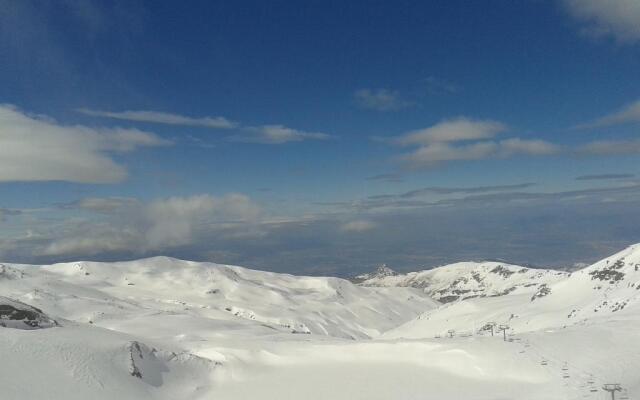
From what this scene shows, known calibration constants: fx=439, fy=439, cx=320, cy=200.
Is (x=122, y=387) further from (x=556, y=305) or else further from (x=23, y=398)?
(x=556, y=305)

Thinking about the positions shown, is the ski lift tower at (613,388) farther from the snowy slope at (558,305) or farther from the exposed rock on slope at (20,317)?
the snowy slope at (558,305)

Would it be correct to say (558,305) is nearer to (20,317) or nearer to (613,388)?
(613,388)

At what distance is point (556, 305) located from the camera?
12669cm

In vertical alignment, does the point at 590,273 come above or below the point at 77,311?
above

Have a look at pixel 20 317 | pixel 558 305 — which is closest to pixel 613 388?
pixel 20 317

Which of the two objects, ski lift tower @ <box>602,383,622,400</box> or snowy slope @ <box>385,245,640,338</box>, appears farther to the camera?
snowy slope @ <box>385,245,640,338</box>

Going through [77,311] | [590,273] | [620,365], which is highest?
[590,273]

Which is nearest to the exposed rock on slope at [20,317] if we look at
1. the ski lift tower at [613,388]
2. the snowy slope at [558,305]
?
the ski lift tower at [613,388]

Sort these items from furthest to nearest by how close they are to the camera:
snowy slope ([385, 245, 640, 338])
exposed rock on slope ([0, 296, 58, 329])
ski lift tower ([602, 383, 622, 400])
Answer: snowy slope ([385, 245, 640, 338]) → exposed rock on slope ([0, 296, 58, 329]) → ski lift tower ([602, 383, 622, 400])

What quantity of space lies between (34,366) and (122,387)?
6.33m

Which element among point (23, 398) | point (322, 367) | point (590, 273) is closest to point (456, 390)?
point (322, 367)

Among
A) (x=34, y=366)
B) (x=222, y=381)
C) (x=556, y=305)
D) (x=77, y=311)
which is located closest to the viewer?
(x=34, y=366)

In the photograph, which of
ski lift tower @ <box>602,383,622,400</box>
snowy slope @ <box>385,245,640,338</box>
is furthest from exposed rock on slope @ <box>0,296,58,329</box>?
snowy slope @ <box>385,245,640,338</box>

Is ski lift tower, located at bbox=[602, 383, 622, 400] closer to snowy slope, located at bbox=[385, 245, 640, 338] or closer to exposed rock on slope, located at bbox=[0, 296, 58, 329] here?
exposed rock on slope, located at bbox=[0, 296, 58, 329]
